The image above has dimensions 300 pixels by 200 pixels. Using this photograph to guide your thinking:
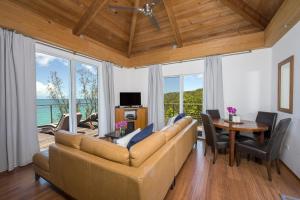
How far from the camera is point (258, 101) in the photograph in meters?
3.66

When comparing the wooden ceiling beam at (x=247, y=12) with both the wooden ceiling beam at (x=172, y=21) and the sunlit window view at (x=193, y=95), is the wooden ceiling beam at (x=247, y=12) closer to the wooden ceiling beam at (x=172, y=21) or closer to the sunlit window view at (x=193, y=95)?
the wooden ceiling beam at (x=172, y=21)

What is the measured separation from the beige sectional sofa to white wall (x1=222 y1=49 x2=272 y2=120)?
2892 millimetres

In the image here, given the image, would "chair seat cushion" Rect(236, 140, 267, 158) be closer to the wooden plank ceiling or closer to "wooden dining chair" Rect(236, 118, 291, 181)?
"wooden dining chair" Rect(236, 118, 291, 181)

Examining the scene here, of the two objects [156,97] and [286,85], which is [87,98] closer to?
[156,97]

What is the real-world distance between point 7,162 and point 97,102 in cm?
252


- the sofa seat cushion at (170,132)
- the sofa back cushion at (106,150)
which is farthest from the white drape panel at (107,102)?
the sofa back cushion at (106,150)

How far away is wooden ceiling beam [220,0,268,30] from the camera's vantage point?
299 centimetres

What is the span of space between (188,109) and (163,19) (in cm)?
292

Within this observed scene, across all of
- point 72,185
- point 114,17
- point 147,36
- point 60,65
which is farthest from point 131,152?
point 147,36

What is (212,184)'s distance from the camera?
214 centimetres

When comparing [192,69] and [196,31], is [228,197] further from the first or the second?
[196,31]

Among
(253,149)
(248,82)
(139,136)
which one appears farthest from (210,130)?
(248,82)

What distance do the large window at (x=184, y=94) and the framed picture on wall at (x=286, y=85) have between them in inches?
74.9

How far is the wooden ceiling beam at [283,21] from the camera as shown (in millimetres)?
2211
